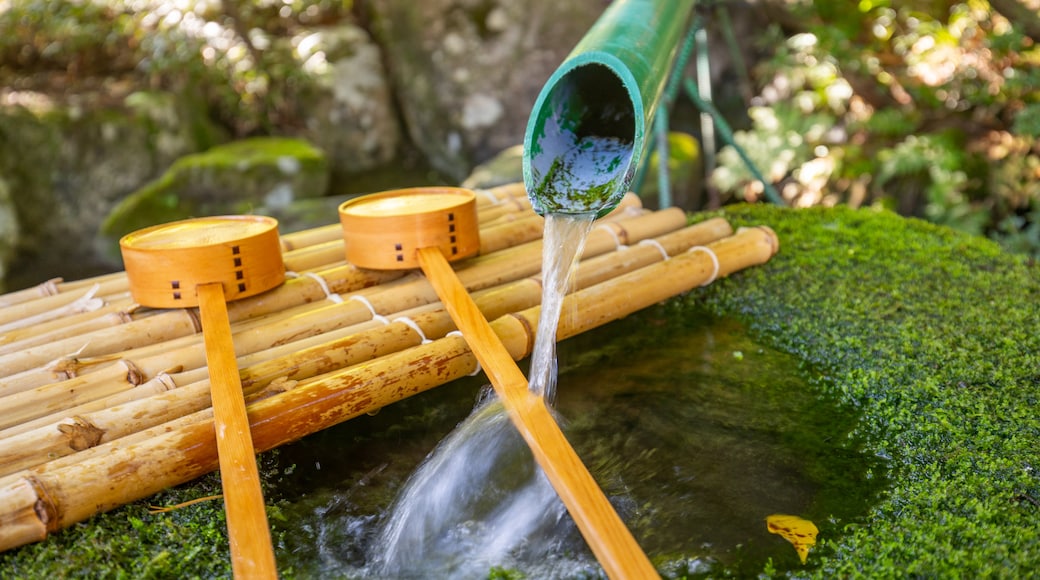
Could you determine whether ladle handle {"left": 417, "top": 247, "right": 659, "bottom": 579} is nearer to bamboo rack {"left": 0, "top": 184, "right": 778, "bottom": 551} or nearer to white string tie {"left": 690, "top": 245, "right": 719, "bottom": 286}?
bamboo rack {"left": 0, "top": 184, "right": 778, "bottom": 551}

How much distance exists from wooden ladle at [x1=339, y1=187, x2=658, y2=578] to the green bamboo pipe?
0.45 meters

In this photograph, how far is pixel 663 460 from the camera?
6.91 feet

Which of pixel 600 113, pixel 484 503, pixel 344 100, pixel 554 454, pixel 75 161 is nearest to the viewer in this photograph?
pixel 554 454

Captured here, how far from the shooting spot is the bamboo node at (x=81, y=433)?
6.04 feet

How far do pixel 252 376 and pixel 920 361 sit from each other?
209cm

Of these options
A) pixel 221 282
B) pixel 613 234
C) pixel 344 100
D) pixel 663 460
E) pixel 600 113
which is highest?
pixel 600 113

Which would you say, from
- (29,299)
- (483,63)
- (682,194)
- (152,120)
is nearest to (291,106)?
(152,120)

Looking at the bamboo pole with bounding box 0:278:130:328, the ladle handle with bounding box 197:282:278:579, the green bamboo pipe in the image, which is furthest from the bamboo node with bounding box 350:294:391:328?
the bamboo pole with bounding box 0:278:130:328

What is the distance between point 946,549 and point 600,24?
1.89 m

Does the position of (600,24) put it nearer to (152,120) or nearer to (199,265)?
(199,265)

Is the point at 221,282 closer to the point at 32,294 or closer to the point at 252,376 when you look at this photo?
the point at 252,376

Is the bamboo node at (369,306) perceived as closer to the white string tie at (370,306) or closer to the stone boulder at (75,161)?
the white string tie at (370,306)

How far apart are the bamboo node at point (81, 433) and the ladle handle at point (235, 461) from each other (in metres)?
0.29

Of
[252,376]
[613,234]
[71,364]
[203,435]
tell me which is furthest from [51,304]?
[613,234]
